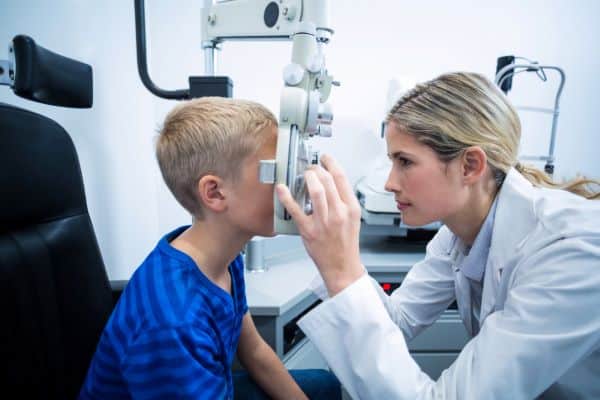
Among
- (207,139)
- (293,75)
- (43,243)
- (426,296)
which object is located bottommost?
(426,296)

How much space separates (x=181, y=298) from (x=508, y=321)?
1.74 ft

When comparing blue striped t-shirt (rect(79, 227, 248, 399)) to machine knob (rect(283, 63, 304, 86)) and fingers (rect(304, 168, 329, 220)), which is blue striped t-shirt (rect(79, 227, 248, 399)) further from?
machine knob (rect(283, 63, 304, 86))

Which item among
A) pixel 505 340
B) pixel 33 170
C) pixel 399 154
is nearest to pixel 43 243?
pixel 33 170

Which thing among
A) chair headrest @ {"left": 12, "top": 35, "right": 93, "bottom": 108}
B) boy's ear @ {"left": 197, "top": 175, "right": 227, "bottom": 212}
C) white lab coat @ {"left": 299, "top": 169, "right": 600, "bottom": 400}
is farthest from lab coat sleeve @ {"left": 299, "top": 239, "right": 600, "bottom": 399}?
chair headrest @ {"left": 12, "top": 35, "right": 93, "bottom": 108}

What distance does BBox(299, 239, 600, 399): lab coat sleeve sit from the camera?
0.51 meters

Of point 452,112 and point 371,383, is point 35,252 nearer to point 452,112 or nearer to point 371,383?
point 371,383

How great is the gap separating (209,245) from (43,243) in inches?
12.7

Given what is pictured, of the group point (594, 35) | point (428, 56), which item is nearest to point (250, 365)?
point (428, 56)

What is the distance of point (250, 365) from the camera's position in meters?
0.79

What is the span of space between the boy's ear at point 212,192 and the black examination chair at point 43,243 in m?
0.31

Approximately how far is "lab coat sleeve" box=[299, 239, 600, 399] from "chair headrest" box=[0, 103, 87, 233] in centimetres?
57

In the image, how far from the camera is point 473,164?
27.2 inches

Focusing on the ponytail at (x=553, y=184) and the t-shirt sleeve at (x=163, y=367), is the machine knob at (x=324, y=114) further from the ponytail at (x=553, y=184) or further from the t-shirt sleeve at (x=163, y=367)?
the ponytail at (x=553, y=184)

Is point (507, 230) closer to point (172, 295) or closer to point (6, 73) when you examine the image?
point (172, 295)
